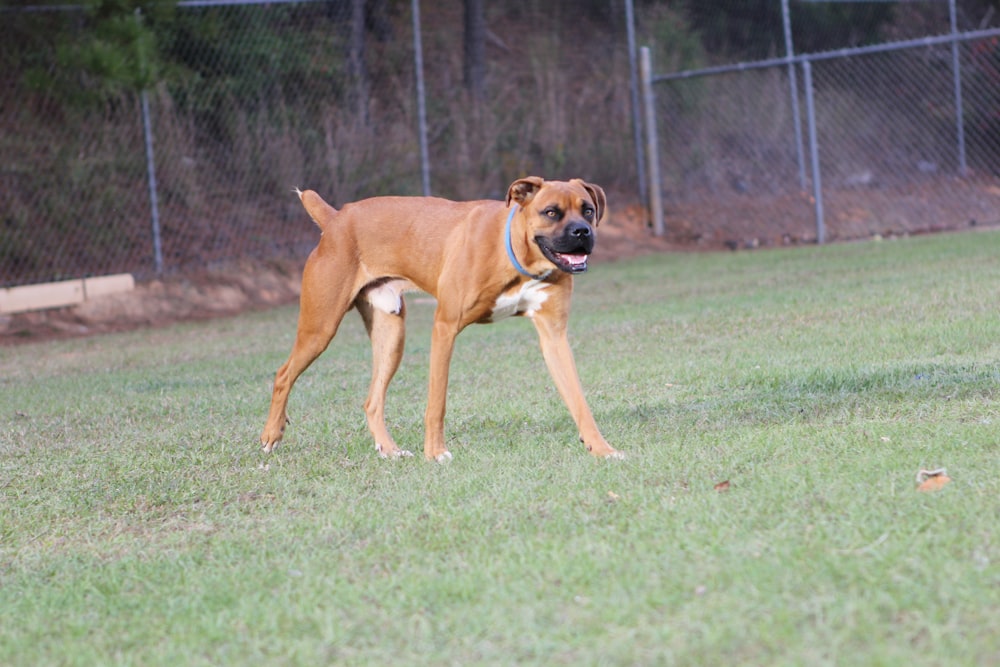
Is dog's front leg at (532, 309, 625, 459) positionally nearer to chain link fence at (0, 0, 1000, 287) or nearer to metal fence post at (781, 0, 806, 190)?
chain link fence at (0, 0, 1000, 287)

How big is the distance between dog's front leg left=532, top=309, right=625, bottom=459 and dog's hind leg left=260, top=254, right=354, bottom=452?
3.02ft

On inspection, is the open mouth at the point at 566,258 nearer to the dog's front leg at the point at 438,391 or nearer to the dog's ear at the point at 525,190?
the dog's ear at the point at 525,190

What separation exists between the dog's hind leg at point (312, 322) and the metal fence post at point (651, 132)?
1156 centimetres

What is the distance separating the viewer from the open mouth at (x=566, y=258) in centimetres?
478

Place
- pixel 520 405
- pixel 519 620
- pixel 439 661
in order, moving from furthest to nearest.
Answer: pixel 520 405 → pixel 519 620 → pixel 439 661

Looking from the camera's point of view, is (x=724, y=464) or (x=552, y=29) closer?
(x=724, y=464)

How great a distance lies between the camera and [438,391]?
504 centimetres

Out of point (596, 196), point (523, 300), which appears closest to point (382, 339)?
point (523, 300)

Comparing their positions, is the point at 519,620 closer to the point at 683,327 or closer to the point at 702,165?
the point at 683,327

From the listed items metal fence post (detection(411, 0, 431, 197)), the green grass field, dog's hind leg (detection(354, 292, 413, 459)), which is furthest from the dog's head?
metal fence post (detection(411, 0, 431, 197))

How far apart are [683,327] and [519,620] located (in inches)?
234

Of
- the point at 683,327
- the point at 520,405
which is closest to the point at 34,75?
the point at 683,327

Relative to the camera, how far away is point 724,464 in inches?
168

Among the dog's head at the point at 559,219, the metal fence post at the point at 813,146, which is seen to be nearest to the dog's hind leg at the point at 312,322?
the dog's head at the point at 559,219
